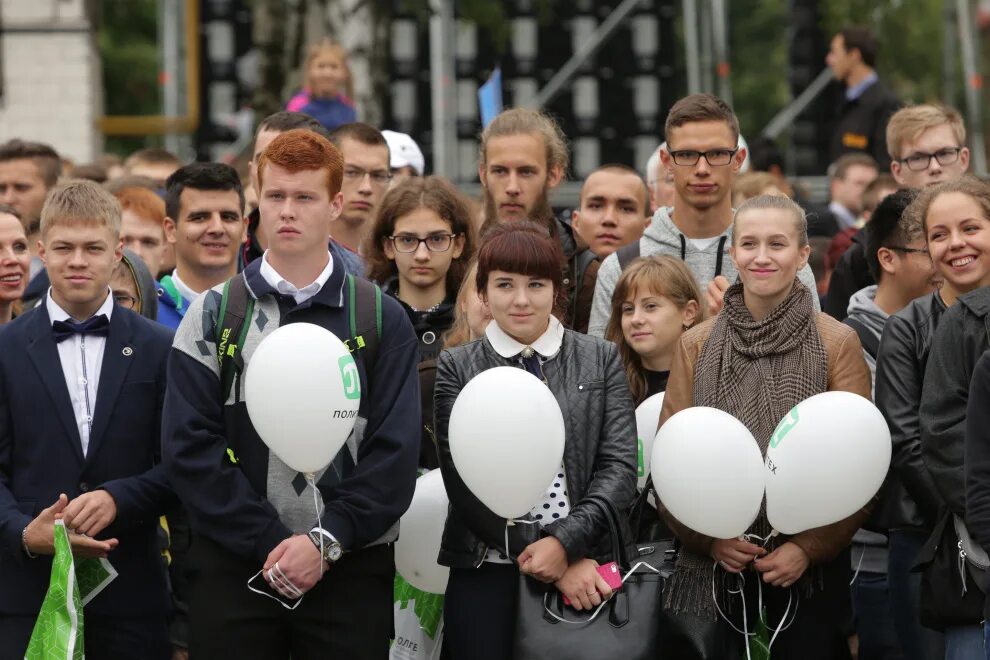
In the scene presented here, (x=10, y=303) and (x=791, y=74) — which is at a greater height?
(x=791, y=74)

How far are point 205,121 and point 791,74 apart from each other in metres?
5.21

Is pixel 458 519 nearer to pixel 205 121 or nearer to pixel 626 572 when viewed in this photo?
pixel 626 572

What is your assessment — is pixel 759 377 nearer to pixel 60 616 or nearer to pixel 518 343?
Answer: pixel 518 343

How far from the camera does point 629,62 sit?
592 inches

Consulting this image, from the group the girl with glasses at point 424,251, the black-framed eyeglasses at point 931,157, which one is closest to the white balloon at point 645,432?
the girl with glasses at point 424,251

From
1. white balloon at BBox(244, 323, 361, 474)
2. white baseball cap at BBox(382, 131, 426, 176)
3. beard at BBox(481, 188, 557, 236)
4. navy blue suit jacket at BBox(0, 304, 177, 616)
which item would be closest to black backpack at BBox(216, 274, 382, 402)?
white balloon at BBox(244, 323, 361, 474)

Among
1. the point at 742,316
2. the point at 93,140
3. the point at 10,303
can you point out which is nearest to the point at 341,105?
the point at 10,303

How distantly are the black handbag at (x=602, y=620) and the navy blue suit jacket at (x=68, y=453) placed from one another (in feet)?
4.03

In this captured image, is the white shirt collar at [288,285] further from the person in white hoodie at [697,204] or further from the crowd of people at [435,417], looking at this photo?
the person in white hoodie at [697,204]

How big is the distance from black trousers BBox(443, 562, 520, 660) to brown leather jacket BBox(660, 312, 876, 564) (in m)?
0.61

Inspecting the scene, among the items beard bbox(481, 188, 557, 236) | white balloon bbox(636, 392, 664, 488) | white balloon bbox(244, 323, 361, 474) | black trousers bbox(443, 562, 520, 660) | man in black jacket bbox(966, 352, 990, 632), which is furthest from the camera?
beard bbox(481, 188, 557, 236)

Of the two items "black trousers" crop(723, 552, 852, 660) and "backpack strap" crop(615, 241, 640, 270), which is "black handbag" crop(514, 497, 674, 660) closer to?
"black trousers" crop(723, 552, 852, 660)

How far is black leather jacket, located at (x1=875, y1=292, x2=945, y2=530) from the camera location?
18.5ft

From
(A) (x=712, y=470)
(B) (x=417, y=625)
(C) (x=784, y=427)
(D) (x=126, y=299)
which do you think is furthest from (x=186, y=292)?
(C) (x=784, y=427)
